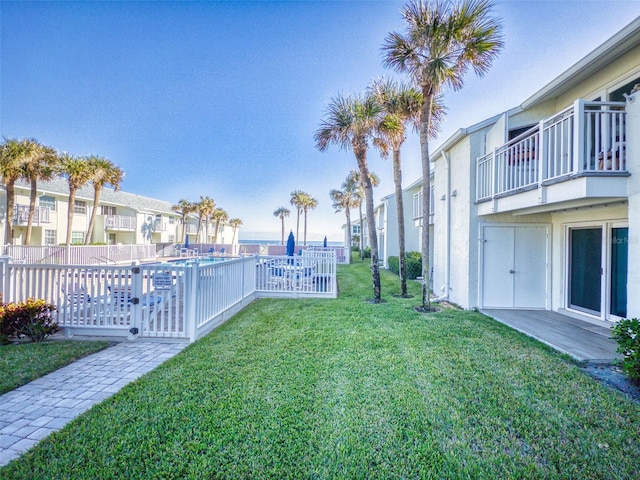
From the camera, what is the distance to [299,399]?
3.63 metres

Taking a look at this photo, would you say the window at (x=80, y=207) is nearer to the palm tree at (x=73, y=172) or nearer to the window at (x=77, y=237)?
the window at (x=77, y=237)

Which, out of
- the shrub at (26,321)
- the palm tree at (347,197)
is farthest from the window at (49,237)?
the palm tree at (347,197)

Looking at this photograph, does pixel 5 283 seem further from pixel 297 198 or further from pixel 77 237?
pixel 297 198

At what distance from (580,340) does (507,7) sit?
8489 mm

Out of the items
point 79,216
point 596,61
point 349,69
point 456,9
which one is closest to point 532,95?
point 596,61

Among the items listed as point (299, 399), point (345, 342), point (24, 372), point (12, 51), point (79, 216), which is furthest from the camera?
point (79, 216)

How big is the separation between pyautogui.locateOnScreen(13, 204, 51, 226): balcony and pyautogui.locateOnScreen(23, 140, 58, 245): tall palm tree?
2164 mm

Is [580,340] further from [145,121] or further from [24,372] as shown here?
[145,121]

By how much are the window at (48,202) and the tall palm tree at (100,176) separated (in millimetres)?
3919

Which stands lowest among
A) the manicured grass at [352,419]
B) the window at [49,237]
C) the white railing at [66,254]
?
the manicured grass at [352,419]

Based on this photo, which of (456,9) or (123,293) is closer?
(123,293)

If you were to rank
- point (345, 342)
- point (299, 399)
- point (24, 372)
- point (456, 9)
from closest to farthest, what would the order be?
point (299, 399) → point (24, 372) → point (345, 342) → point (456, 9)

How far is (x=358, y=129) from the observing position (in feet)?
31.3

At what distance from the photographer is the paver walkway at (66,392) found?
2.93 metres
